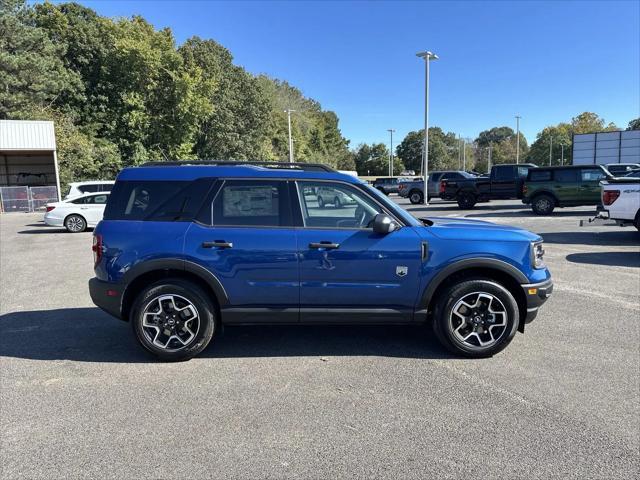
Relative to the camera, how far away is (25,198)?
2888 cm

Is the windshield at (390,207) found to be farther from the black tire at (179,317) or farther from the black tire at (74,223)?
the black tire at (74,223)

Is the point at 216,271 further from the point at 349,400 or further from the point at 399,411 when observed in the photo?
the point at 399,411

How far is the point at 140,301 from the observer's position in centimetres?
434

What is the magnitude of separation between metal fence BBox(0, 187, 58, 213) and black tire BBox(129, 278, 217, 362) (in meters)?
29.6

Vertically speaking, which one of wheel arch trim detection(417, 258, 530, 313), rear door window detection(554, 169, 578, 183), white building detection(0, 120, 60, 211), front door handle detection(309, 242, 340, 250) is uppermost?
white building detection(0, 120, 60, 211)

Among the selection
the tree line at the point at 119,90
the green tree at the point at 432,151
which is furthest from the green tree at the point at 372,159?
the tree line at the point at 119,90

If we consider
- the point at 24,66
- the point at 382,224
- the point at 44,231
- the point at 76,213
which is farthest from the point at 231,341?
the point at 24,66

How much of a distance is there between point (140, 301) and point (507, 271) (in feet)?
11.4

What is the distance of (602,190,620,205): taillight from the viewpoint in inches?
413

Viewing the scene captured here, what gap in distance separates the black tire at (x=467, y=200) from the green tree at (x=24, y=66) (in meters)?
30.8

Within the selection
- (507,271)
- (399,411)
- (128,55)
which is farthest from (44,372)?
(128,55)

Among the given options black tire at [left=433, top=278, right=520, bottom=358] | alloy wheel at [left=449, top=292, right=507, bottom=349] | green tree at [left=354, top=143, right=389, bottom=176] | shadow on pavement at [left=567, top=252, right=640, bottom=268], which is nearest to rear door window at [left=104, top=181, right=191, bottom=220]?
black tire at [left=433, top=278, right=520, bottom=358]

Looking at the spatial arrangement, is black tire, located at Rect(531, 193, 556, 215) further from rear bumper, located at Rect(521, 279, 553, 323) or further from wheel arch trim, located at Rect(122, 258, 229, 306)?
wheel arch trim, located at Rect(122, 258, 229, 306)

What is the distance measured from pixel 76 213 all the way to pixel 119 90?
86.8 feet
